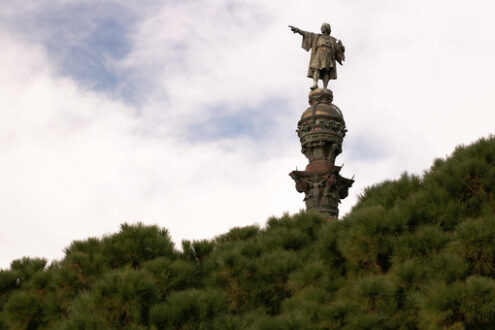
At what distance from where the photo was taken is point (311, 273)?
874cm

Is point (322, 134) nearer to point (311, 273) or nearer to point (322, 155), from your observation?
point (322, 155)

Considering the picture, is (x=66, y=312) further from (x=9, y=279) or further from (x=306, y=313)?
(x=306, y=313)

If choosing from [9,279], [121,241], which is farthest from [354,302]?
[9,279]

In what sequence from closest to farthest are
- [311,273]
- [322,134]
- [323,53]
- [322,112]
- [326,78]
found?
[311,273]
[322,134]
[322,112]
[323,53]
[326,78]

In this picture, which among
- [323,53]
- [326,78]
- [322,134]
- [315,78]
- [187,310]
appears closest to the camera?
[187,310]

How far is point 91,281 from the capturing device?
29.6ft

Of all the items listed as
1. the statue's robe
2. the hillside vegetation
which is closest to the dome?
the statue's robe

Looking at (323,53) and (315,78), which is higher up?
(323,53)

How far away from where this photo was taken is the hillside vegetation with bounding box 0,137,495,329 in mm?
7422

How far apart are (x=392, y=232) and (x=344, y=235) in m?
0.68

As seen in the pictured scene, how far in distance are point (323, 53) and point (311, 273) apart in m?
15.4

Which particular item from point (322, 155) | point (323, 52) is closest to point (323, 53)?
point (323, 52)

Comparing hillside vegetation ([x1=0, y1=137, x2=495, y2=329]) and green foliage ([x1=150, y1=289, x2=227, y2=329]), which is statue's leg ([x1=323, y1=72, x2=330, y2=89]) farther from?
green foliage ([x1=150, y1=289, x2=227, y2=329])

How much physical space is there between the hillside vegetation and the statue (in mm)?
13653
